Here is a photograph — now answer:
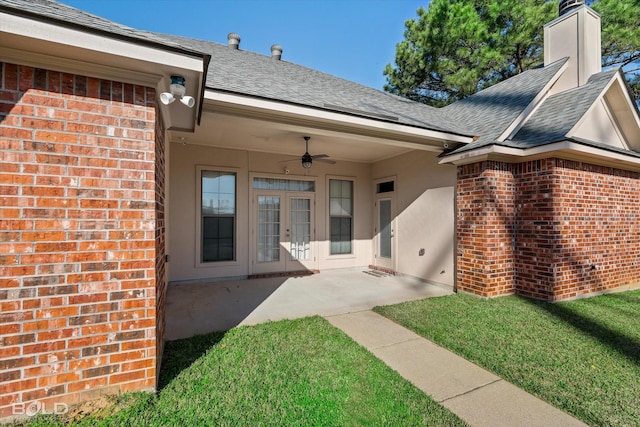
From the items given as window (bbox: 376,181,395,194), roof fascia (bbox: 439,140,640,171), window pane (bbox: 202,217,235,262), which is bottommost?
window pane (bbox: 202,217,235,262)

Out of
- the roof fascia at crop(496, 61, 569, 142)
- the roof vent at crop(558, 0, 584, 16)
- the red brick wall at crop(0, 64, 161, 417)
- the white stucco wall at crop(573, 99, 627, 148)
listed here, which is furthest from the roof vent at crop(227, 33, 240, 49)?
the white stucco wall at crop(573, 99, 627, 148)

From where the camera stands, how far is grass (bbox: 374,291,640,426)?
7.61 ft

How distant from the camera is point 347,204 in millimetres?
8133

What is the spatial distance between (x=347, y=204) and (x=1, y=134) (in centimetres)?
689

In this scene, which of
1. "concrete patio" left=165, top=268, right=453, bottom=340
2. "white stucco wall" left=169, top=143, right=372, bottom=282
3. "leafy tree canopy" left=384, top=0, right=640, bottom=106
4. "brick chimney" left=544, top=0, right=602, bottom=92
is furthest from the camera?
"leafy tree canopy" left=384, top=0, right=640, bottom=106

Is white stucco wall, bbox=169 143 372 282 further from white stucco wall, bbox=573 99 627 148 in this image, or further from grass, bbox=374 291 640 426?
white stucco wall, bbox=573 99 627 148

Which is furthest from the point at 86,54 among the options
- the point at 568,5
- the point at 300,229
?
the point at 568,5

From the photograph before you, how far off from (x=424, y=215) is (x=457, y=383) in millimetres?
4277

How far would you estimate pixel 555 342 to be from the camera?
3.32 meters

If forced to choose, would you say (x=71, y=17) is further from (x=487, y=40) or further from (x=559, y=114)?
(x=487, y=40)

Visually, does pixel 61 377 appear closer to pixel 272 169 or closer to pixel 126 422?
pixel 126 422

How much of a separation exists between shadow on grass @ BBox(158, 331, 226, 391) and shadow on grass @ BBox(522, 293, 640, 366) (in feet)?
14.5

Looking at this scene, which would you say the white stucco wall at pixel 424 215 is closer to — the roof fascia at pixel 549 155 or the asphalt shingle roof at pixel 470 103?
the roof fascia at pixel 549 155

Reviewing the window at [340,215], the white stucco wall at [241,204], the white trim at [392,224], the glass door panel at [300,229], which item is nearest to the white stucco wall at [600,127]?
the white trim at [392,224]
